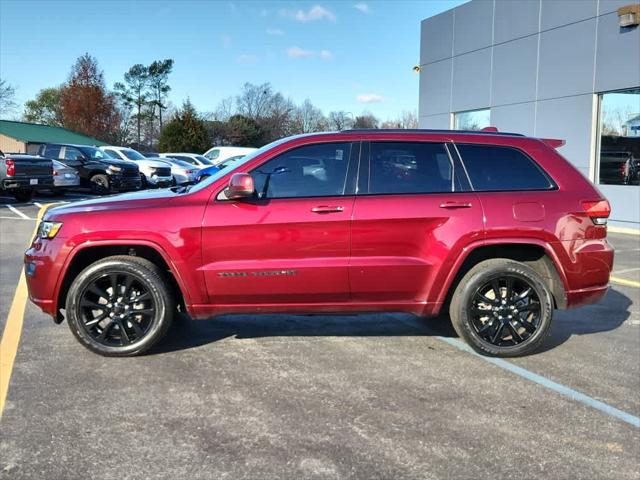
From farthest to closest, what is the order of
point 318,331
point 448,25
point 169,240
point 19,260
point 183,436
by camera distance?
point 448,25, point 19,260, point 318,331, point 169,240, point 183,436

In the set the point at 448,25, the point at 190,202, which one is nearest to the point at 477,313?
the point at 190,202

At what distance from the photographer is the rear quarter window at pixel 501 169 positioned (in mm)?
4816

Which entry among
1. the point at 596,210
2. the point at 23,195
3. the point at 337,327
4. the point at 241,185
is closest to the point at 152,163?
the point at 23,195

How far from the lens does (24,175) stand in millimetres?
17000

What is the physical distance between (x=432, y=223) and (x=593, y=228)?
1354 millimetres

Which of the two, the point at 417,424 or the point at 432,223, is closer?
the point at 417,424

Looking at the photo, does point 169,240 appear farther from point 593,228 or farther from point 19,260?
point 19,260

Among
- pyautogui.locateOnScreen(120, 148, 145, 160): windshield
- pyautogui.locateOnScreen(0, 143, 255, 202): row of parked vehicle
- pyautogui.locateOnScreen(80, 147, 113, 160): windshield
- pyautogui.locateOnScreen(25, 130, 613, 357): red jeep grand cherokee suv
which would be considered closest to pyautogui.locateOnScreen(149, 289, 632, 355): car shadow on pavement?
pyautogui.locateOnScreen(25, 130, 613, 357): red jeep grand cherokee suv

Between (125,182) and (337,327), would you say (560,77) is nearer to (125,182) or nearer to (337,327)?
(337,327)

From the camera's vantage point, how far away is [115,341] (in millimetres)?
4746

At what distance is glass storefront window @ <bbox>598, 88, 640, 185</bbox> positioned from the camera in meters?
14.1

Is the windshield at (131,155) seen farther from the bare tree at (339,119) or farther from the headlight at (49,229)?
the bare tree at (339,119)

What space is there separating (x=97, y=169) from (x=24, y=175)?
4215 mm

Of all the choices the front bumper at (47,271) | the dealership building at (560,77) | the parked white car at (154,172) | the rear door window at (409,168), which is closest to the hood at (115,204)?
the front bumper at (47,271)
